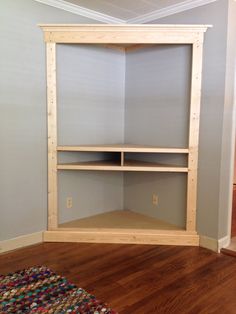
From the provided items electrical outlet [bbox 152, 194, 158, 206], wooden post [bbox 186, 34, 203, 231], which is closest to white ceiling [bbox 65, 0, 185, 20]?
wooden post [bbox 186, 34, 203, 231]

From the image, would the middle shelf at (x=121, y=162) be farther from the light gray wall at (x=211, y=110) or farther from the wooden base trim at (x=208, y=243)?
the wooden base trim at (x=208, y=243)

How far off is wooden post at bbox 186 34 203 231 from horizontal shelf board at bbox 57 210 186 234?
247 mm

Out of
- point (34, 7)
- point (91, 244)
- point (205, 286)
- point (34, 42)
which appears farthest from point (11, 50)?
point (205, 286)

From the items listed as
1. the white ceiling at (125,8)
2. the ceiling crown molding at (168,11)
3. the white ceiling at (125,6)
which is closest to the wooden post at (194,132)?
the ceiling crown molding at (168,11)

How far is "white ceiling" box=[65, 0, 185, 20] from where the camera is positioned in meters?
3.05

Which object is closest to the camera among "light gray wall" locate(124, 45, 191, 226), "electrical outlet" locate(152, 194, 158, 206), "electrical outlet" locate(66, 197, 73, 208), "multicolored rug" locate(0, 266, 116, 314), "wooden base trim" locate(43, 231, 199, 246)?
"multicolored rug" locate(0, 266, 116, 314)

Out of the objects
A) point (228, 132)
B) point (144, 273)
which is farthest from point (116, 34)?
point (144, 273)

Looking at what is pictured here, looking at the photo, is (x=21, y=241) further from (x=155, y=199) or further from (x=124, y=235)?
(x=155, y=199)

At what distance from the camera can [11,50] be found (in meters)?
2.81

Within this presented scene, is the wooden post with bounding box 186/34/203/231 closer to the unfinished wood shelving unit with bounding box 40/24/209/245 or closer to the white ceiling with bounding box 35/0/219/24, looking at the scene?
the unfinished wood shelving unit with bounding box 40/24/209/245

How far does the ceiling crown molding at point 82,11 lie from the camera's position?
3053 millimetres

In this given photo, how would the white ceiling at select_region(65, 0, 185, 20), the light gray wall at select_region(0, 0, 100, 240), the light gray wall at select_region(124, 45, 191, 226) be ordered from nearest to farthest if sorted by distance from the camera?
1. the light gray wall at select_region(0, 0, 100, 240)
2. the white ceiling at select_region(65, 0, 185, 20)
3. the light gray wall at select_region(124, 45, 191, 226)

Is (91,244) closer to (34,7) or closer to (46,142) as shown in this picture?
(46,142)

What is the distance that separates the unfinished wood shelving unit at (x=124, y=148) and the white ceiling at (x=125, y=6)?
0.32m
